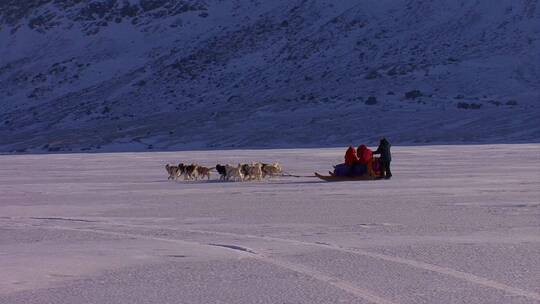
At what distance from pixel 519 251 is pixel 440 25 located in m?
72.3

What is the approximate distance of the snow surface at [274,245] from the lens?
809 cm

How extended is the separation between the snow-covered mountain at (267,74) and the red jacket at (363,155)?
34165 millimetres

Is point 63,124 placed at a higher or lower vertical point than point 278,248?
higher

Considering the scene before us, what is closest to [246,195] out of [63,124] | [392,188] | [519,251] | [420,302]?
[392,188]

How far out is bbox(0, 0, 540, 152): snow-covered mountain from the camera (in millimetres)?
62000

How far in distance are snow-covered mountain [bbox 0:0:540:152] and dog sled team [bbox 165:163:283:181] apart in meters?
33.3

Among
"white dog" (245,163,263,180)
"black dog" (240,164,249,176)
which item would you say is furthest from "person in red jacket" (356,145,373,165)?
"black dog" (240,164,249,176)

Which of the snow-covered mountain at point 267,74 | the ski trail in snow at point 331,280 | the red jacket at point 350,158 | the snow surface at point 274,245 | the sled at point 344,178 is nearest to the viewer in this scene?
the ski trail in snow at point 331,280

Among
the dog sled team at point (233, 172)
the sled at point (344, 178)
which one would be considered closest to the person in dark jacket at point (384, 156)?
the sled at point (344, 178)

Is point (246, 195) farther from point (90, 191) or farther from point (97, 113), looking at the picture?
point (97, 113)

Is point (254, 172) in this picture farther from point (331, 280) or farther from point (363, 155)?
point (331, 280)

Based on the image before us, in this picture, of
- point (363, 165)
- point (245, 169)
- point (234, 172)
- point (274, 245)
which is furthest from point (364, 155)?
point (274, 245)

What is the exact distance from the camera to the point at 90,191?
66.0 ft

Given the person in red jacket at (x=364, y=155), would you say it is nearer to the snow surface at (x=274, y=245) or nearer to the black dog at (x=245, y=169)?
the black dog at (x=245, y=169)
